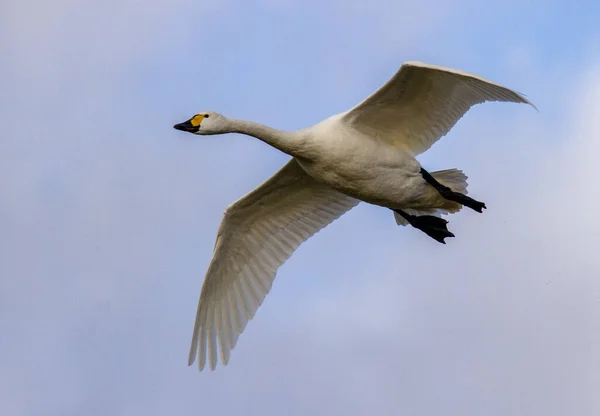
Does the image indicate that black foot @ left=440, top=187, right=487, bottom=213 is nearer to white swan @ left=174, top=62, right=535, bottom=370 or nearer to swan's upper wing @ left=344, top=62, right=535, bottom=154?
white swan @ left=174, top=62, right=535, bottom=370

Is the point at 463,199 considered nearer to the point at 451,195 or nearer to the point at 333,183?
the point at 451,195

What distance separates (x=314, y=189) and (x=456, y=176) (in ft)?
6.69

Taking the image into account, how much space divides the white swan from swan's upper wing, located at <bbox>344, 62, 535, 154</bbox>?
0.04 ft

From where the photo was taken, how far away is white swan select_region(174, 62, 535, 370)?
55.1 ft

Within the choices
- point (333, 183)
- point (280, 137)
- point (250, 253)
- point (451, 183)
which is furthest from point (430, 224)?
point (280, 137)

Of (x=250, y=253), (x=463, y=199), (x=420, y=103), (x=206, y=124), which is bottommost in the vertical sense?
(x=463, y=199)

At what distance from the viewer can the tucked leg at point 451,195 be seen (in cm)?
1750

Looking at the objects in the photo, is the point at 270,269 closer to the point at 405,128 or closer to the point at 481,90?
the point at 405,128

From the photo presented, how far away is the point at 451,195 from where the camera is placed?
17.5 m

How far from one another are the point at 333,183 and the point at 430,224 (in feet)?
7.34

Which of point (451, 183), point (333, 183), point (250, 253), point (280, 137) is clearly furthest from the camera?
point (250, 253)

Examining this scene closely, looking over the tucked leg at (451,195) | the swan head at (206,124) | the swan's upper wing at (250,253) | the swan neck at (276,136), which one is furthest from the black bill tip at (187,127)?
the tucked leg at (451,195)

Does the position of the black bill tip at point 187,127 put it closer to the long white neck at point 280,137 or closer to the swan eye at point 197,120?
the swan eye at point 197,120

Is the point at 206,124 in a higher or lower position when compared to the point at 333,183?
higher
